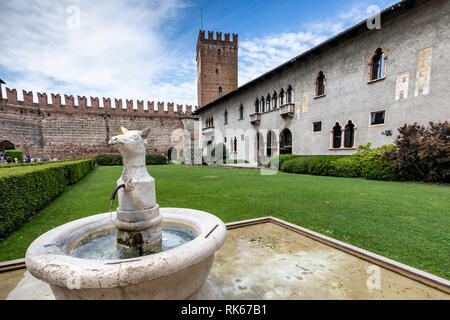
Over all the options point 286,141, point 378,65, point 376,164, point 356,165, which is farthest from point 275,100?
point 376,164

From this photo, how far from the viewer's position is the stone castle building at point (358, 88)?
891 centimetres

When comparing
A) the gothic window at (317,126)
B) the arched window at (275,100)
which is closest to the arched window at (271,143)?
the arched window at (275,100)

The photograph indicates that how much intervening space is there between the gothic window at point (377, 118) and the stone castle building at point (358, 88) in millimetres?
46

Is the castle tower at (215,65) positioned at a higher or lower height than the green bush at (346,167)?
higher

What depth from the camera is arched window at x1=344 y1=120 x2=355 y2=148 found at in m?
12.0

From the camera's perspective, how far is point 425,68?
357 inches

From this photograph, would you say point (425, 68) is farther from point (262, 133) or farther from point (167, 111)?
point (167, 111)

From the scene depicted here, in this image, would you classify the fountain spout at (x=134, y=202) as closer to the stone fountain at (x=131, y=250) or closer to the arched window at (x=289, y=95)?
the stone fountain at (x=131, y=250)

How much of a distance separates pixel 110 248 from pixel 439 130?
11596 mm

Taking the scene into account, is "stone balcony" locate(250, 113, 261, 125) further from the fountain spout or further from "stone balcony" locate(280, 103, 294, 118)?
the fountain spout

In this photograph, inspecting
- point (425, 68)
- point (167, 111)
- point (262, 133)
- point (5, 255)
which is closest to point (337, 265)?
point (5, 255)
